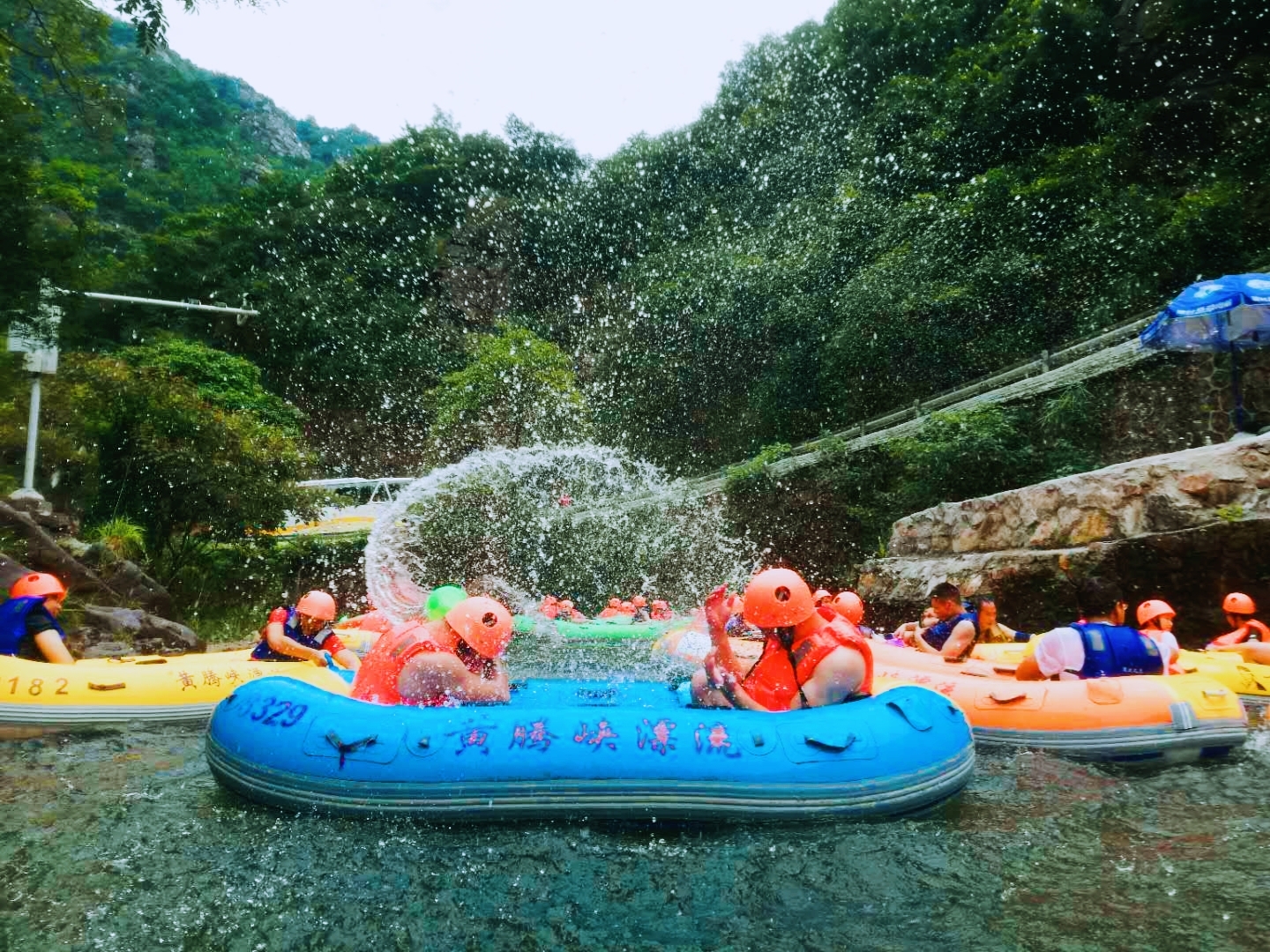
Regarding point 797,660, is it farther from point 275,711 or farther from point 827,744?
point 275,711

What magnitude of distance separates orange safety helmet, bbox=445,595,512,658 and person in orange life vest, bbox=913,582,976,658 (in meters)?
4.51

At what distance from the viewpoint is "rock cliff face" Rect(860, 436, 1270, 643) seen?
26.7ft

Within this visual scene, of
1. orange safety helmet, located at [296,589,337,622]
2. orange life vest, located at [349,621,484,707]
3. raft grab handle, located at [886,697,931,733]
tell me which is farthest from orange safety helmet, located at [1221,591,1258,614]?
orange safety helmet, located at [296,589,337,622]

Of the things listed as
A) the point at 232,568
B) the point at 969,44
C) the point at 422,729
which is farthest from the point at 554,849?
the point at 969,44

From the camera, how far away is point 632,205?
111 feet

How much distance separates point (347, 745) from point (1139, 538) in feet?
25.4

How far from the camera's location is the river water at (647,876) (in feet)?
11.8

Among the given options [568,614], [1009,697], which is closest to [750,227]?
[568,614]

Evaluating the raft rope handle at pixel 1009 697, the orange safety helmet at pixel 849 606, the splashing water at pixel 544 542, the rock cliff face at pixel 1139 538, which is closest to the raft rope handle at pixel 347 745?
the raft rope handle at pixel 1009 697

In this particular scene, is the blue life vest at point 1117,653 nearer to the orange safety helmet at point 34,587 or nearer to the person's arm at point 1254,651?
the person's arm at point 1254,651

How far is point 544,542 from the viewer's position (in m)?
19.9

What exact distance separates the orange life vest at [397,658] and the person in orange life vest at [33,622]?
3.26 metres

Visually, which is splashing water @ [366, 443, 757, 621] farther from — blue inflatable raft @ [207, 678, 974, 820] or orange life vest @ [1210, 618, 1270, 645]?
blue inflatable raft @ [207, 678, 974, 820]

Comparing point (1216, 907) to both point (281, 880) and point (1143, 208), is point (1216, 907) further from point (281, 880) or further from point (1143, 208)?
point (1143, 208)
